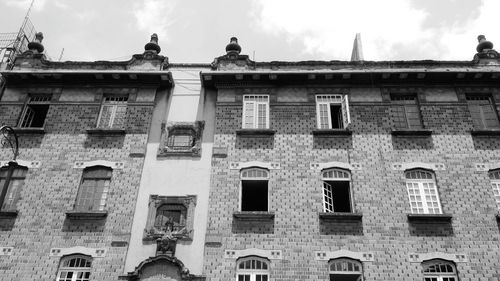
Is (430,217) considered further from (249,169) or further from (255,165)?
(249,169)

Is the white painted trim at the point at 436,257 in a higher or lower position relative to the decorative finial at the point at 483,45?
lower

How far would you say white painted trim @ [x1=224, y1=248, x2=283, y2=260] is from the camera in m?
15.3

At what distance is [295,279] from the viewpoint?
585 inches

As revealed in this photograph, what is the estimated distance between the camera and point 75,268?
15.3m

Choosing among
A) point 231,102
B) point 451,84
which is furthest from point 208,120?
point 451,84

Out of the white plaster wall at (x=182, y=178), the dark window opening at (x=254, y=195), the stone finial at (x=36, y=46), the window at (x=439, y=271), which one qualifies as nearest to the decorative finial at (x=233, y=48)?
the white plaster wall at (x=182, y=178)

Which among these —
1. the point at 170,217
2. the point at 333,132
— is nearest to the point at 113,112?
the point at 170,217

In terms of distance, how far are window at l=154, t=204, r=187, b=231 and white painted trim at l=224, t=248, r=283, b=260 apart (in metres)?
1.86

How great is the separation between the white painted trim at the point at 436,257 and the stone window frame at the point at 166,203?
6.98m

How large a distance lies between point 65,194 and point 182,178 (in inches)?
157

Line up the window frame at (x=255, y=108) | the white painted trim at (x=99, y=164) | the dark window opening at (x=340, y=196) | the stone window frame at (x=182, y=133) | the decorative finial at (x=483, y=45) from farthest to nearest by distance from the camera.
Result: 1. the decorative finial at (x=483, y=45)
2. the window frame at (x=255, y=108)
3. the stone window frame at (x=182, y=133)
4. the white painted trim at (x=99, y=164)
5. the dark window opening at (x=340, y=196)

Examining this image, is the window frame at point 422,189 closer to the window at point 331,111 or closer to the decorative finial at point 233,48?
the window at point 331,111

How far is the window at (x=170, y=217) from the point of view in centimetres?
1604

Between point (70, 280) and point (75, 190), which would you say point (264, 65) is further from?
point (70, 280)
